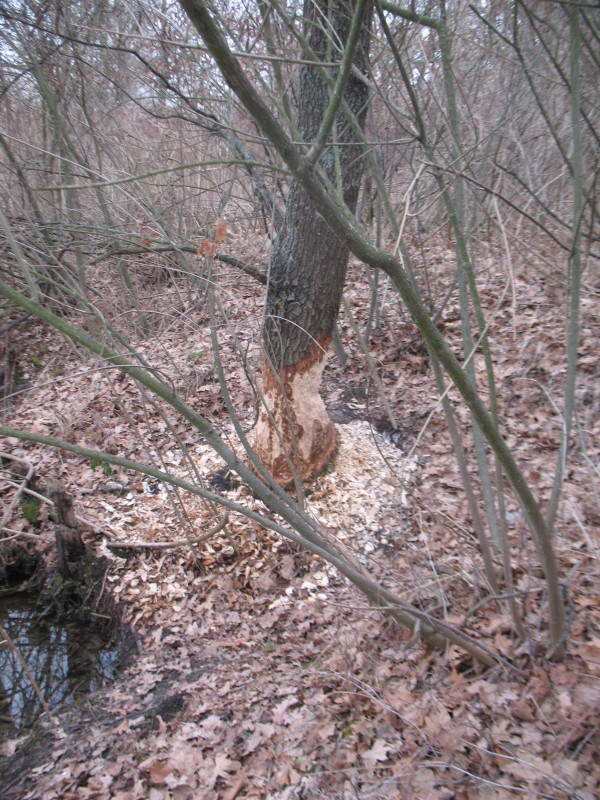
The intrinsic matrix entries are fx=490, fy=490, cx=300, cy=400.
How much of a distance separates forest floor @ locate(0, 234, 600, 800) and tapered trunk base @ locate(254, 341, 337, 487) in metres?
0.26

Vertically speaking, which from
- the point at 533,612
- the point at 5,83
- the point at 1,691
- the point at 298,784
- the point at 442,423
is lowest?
the point at 1,691

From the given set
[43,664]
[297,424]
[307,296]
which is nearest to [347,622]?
[297,424]

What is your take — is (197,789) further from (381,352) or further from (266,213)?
(266,213)

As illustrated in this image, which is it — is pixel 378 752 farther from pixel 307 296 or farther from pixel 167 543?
pixel 307 296

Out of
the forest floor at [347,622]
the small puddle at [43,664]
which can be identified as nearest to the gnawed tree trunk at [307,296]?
the forest floor at [347,622]

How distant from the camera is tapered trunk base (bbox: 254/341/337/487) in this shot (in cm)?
386

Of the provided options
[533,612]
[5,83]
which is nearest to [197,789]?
[533,612]

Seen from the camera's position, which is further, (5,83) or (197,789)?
(5,83)

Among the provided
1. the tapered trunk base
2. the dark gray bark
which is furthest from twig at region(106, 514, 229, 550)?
the dark gray bark

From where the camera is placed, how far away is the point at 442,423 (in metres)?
4.47

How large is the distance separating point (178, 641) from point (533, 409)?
3239mm

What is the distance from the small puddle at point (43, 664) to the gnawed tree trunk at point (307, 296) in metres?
1.90

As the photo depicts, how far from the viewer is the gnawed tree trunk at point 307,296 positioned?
332 centimetres

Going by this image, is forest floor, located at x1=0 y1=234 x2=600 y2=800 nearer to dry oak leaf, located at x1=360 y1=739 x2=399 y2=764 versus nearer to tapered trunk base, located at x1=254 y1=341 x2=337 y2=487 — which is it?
dry oak leaf, located at x1=360 y1=739 x2=399 y2=764
